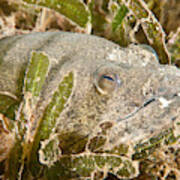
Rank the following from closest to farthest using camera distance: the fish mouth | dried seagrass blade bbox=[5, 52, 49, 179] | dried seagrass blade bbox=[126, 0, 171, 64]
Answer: the fish mouth → dried seagrass blade bbox=[5, 52, 49, 179] → dried seagrass blade bbox=[126, 0, 171, 64]

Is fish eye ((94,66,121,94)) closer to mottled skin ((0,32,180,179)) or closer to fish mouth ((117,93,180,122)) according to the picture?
mottled skin ((0,32,180,179))

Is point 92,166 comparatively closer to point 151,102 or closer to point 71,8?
point 151,102

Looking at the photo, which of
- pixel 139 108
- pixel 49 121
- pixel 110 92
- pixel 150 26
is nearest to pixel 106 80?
pixel 110 92

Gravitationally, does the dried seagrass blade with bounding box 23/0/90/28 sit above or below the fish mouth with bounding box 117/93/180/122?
above

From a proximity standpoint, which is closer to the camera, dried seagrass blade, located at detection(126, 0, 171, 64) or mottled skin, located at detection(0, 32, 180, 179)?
mottled skin, located at detection(0, 32, 180, 179)

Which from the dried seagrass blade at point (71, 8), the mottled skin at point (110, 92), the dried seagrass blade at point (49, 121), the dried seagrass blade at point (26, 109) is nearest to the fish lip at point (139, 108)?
the mottled skin at point (110, 92)

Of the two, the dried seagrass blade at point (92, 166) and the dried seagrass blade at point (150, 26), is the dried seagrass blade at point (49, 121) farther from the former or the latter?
the dried seagrass blade at point (150, 26)

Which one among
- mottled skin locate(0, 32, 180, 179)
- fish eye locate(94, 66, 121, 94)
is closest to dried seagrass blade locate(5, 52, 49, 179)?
mottled skin locate(0, 32, 180, 179)

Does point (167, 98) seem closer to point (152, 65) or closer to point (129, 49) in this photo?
point (152, 65)
